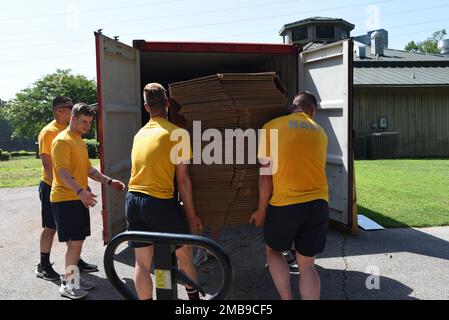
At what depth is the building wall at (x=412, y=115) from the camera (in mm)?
19828

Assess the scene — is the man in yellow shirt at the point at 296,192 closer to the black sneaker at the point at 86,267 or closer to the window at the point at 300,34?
the black sneaker at the point at 86,267

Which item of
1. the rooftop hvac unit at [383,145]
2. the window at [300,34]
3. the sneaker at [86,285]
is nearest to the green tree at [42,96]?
the window at [300,34]

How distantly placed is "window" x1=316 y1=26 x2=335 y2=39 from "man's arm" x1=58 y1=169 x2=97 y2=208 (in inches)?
1137

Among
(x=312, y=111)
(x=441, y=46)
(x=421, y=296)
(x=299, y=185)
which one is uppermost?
(x=441, y=46)

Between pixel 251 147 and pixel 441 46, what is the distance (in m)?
32.2

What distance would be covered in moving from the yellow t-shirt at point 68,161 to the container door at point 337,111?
346 centimetres

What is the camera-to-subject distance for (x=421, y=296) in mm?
4160

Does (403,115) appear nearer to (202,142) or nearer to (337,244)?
(337,244)

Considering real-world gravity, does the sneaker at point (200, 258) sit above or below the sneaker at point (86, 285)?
above

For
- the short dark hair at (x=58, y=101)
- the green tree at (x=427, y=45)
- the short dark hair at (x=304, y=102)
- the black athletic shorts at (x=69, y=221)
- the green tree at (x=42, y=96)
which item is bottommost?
the black athletic shorts at (x=69, y=221)

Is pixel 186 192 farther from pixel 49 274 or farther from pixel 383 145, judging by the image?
pixel 383 145

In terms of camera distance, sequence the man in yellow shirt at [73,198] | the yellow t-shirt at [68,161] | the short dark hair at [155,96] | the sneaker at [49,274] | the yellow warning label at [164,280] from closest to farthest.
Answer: the yellow warning label at [164,280]
the short dark hair at [155,96]
the yellow t-shirt at [68,161]
the man in yellow shirt at [73,198]
the sneaker at [49,274]

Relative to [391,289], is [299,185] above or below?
above

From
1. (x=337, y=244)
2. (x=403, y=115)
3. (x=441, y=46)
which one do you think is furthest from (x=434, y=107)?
(x=337, y=244)
